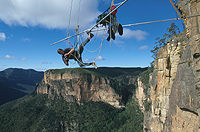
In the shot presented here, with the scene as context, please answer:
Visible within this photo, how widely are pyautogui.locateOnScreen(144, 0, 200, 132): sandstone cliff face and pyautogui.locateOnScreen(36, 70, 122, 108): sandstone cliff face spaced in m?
66.5

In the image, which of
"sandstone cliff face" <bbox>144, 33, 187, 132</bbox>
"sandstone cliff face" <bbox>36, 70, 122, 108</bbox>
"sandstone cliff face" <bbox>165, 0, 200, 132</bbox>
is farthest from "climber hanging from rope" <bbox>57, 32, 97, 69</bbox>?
"sandstone cliff face" <bbox>36, 70, 122, 108</bbox>

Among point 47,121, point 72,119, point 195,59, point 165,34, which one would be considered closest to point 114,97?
point 72,119

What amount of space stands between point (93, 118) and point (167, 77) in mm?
62824

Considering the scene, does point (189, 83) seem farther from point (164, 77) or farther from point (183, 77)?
point (164, 77)

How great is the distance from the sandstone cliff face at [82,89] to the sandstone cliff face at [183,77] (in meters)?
66.5

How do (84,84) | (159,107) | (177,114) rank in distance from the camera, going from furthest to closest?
(84,84), (159,107), (177,114)

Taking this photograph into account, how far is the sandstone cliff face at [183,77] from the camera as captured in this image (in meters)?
8.44

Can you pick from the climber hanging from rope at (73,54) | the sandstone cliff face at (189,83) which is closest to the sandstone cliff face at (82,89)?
the climber hanging from rope at (73,54)

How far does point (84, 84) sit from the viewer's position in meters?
79.7

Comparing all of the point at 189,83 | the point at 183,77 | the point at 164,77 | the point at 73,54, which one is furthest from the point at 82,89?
the point at 189,83

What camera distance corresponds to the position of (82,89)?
7950cm

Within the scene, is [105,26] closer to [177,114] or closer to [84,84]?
[177,114]

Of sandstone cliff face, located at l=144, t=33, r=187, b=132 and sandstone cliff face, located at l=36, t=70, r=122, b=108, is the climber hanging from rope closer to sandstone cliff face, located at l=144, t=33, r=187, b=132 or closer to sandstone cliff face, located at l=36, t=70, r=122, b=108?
sandstone cliff face, located at l=144, t=33, r=187, b=132

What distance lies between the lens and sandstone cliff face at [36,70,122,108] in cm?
7875
